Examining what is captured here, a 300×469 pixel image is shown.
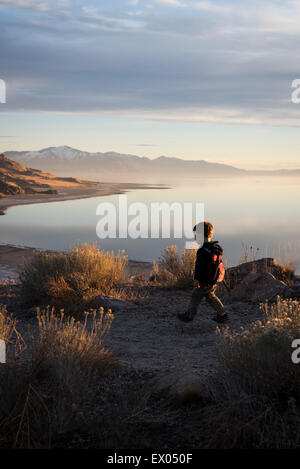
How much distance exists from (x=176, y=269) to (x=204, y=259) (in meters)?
3.69

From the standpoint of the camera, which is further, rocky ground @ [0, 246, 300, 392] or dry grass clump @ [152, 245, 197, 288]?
dry grass clump @ [152, 245, 197, 288]

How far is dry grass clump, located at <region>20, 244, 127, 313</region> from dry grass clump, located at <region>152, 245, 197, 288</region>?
0.87m

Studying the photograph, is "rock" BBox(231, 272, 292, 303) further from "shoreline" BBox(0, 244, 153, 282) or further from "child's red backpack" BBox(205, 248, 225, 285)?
"shoreline" BBox(0, 244, 153, 282)

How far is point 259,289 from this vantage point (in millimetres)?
8984

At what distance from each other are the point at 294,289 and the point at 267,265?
1.33m

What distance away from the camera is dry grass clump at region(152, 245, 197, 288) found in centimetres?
1004

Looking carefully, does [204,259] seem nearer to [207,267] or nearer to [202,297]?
[207,267]

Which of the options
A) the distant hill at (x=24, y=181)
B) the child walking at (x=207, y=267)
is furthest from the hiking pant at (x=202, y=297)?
the distant hill at (x=24, y=181)

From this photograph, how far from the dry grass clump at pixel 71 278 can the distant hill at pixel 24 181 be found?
166ft

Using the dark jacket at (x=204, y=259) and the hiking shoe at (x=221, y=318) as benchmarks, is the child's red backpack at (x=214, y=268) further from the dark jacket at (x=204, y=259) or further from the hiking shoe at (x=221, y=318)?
the hiking shoe at (x=221, y=318)

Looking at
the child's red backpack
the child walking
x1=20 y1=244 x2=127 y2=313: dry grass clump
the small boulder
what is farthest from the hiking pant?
x1=20 y1=244 x2=127 y2=313: dry grass clump

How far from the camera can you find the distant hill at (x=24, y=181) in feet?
207

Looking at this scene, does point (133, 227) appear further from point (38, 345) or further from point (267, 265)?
point (38, 345)
